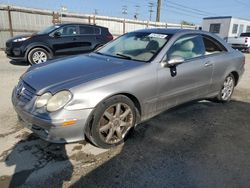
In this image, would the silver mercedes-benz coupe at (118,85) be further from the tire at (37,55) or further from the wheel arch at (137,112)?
the tire at (37,55)

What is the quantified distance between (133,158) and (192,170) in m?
0.71

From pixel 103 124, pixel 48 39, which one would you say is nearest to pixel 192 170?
pixel 103 124

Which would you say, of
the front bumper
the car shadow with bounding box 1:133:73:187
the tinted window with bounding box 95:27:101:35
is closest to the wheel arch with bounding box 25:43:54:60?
the tinted window with bounding box 95:27:101:35

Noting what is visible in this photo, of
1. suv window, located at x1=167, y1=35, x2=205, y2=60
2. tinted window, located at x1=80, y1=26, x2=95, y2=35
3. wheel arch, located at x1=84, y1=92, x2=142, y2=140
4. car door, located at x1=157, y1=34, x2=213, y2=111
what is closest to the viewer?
wheel arch, located at x1=84, y1=92, x2=142, y2=140

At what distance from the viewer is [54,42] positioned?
8.73 m

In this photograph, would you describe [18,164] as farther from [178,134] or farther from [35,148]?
[178,134]

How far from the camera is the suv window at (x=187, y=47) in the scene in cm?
371

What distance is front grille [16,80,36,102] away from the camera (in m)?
2.86

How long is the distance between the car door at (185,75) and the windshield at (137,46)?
0.73 ft

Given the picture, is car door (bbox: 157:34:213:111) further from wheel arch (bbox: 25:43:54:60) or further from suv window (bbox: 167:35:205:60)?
wheel arch (bbox: 25:43:54:60)

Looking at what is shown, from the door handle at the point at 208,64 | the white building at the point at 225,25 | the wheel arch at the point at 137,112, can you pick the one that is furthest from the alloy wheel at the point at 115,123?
the white building at the point at 225,25

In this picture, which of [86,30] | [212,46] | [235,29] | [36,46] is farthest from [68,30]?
[235,29]

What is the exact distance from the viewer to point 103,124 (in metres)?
3.04

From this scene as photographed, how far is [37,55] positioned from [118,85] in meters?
6.61
